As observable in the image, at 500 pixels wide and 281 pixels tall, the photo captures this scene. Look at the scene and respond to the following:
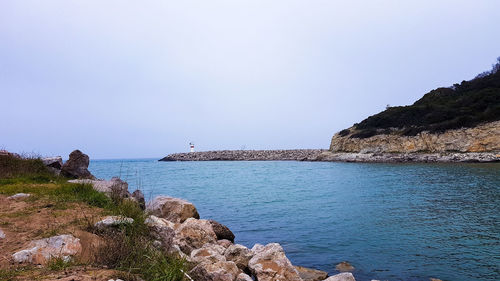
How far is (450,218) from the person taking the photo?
13.6 meters

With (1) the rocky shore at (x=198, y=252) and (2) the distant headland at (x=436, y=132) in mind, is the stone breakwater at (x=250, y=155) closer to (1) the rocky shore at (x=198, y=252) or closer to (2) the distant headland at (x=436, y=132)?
(2) the distant headland at (x=436, y=132)

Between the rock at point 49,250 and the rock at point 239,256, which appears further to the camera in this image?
the rock at point 239,256

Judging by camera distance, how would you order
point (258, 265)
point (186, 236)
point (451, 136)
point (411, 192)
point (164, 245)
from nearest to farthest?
point (164, 245)
point (258, 265)
point (186, 236)
point (411, 192)
point (451, 136)

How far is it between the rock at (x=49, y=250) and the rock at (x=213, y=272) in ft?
6.63

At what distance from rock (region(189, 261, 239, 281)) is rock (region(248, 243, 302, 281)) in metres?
0.77

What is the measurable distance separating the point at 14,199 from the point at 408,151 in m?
61.1

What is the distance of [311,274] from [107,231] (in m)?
5.23

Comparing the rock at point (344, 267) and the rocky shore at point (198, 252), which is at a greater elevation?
the rocky shore at point (198, 252)

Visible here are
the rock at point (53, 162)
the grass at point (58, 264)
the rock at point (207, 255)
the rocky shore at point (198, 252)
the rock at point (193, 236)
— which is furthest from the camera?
the rock at point (53, 162)

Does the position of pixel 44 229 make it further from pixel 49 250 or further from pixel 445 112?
pixel 445 112

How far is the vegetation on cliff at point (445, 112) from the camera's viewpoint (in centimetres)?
5459

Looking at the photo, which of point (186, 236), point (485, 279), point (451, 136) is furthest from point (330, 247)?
point (451, 136)

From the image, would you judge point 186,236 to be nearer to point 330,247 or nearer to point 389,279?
point 330,247

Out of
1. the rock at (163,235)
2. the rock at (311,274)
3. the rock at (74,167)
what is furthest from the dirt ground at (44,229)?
the rock at (74,167)
